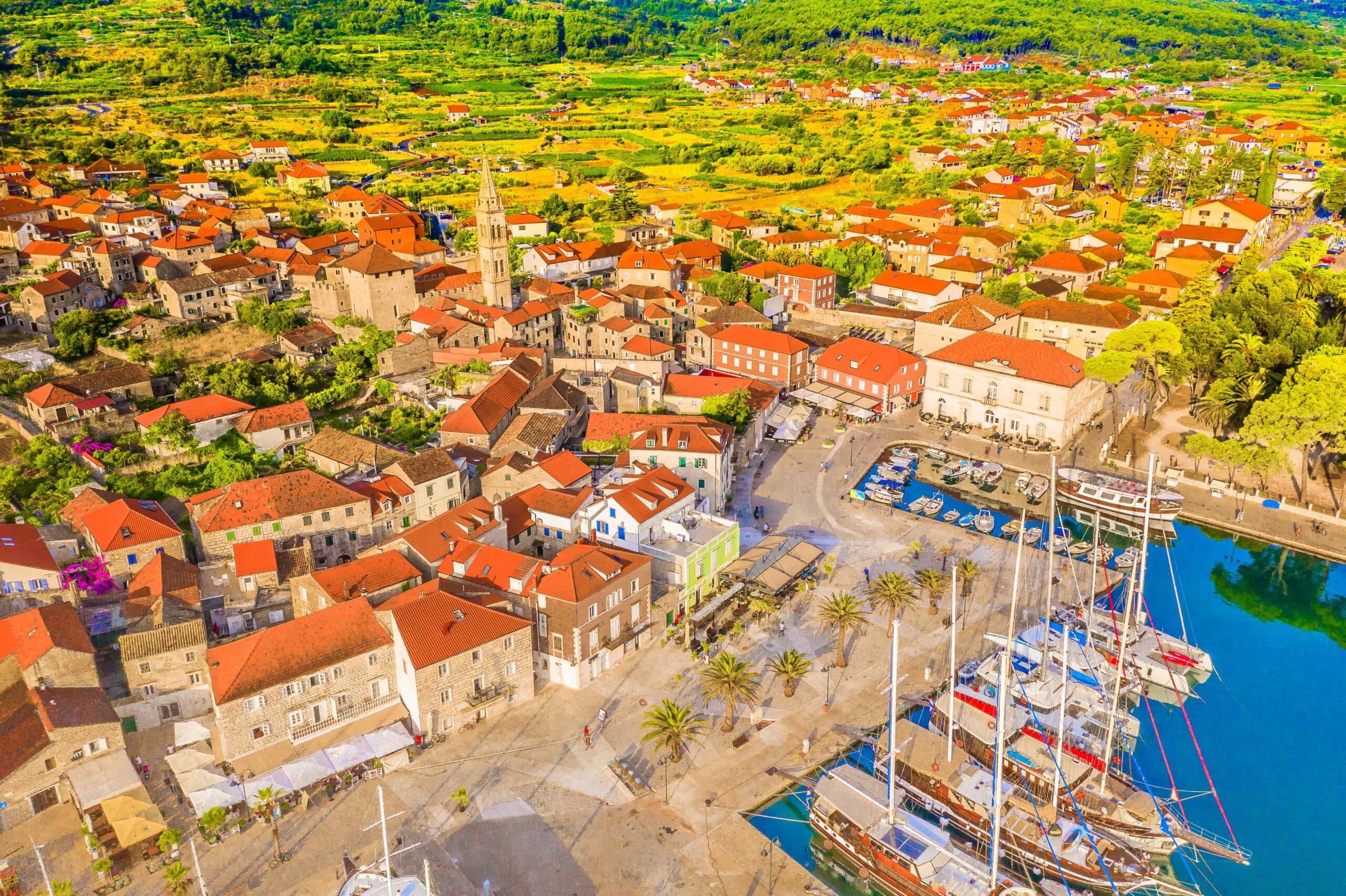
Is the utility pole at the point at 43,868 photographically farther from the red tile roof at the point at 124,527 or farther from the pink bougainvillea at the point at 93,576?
the red tile roof at the point at 124,527

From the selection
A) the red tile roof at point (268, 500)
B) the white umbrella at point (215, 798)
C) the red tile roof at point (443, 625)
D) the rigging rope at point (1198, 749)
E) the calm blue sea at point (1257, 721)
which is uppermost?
the red tile roof at point (443, 625)

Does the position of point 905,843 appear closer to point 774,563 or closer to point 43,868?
point 774,563

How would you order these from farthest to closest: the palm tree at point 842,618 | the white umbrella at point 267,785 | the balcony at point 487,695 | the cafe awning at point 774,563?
1. the cafe awning at point 774,563
2. the palm tree at point 842,618
3. the balcony at point 487,695
4. the white umbrella at point 267,785

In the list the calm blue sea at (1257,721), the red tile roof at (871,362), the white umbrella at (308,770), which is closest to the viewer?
the white umbrella at (308,770)

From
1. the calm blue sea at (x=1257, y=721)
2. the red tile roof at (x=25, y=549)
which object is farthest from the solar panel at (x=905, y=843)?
the red tile roof at (x=25, y=549)

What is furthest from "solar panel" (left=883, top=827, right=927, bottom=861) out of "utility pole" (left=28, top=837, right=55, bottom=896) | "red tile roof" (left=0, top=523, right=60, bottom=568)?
"red tile roof" (left=0, top=523, right=60, bottom=568)

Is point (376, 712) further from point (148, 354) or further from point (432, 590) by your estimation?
point (148, 354)

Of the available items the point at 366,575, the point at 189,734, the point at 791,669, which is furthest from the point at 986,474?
the point at 189,734
